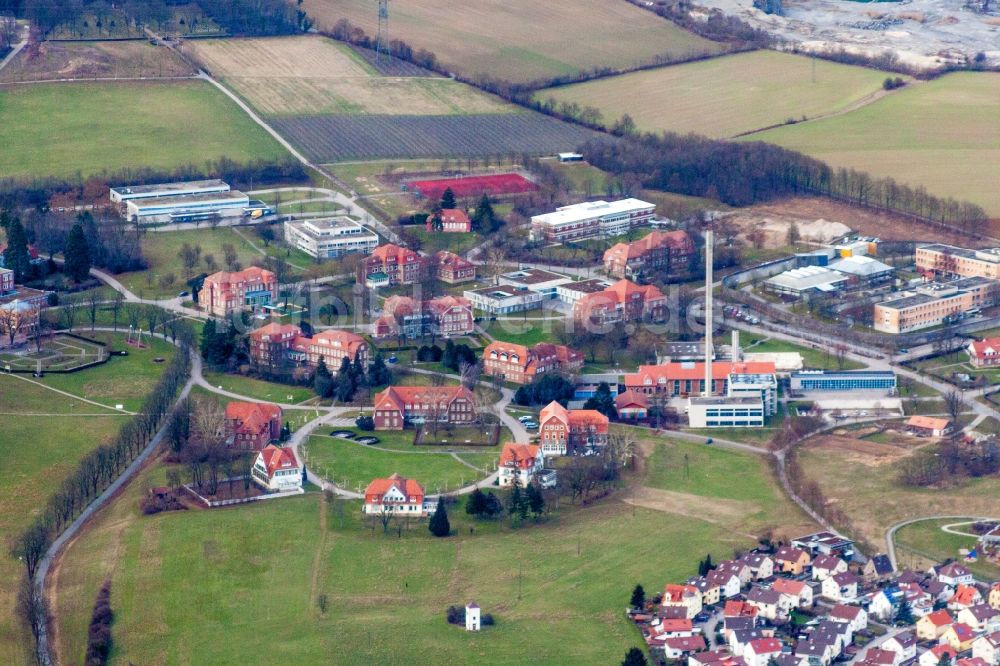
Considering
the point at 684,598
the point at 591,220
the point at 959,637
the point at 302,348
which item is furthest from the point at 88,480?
the point at 591,220

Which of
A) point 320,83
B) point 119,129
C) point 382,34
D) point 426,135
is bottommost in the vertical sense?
point 426,135

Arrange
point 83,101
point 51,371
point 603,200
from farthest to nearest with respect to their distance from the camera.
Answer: point 83,101 → point 603,200 → point 51,371

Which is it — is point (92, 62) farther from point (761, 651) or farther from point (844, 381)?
point (761, 651)

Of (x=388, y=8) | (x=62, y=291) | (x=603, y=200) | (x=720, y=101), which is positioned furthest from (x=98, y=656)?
(x=388, y=8)

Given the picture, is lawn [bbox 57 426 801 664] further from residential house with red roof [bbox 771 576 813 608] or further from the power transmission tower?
the power transmission tower

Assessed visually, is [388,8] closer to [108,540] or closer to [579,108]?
[579,108]
